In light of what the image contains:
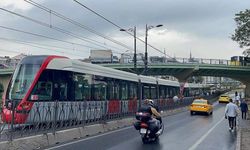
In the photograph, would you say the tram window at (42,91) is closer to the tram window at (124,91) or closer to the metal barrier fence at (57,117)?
the metal barrier fence at (57,117)

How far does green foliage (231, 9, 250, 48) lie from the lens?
38469mm

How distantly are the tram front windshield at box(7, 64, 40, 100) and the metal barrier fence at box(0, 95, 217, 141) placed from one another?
2683mm

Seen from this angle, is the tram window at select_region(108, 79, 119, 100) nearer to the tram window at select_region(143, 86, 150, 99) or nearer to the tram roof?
the tram roof

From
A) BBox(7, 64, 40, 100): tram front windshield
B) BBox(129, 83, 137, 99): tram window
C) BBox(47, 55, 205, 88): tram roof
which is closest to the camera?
BBox(7, 64, 40, 100): tram front windshield

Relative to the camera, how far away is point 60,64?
63.1 feet

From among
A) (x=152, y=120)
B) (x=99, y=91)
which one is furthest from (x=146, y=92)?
(x=152, y=120)

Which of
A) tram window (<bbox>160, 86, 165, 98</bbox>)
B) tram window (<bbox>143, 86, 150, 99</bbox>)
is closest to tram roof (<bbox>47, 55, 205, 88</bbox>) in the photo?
tram window (<bbox>143, 86, 150, 99</bbox>)

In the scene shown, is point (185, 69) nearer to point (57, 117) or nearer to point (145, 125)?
point (145, 125)

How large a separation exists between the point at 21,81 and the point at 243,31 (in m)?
26.4

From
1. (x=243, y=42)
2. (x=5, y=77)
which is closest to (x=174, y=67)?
(x=5, y=77)

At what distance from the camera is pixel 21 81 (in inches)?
721

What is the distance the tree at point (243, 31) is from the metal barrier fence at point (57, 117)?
68.2ft

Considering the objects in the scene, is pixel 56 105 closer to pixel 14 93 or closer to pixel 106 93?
pixel 14 93

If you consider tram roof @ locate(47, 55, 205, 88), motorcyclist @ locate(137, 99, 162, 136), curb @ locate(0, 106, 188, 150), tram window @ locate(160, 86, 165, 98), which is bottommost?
curb @ locate(0, 106, 188, 150)
